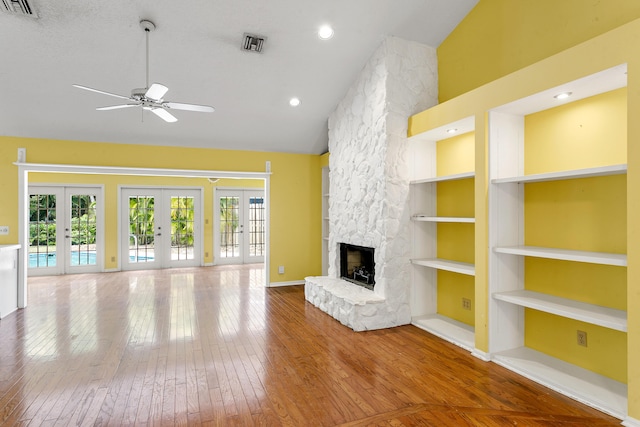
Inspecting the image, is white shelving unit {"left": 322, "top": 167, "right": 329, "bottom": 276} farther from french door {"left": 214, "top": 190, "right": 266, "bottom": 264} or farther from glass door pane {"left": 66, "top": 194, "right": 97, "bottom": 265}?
glass door pane {"left": 66, "top": 194, "right": 97, "bottom": 265}

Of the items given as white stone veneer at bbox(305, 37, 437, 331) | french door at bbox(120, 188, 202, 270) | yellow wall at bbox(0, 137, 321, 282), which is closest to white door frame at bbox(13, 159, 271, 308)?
yellow wall at bbox(0, 137, 321, 282)

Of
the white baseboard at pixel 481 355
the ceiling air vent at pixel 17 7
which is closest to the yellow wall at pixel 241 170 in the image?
the ceiling air vent at pixel 17 7

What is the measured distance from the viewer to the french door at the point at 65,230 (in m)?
7.88

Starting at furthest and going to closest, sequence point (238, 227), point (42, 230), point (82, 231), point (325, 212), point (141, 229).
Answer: point (238, 227) < point (141, 229) < point (82, 231) < point (42, 230) < point (325, 212)

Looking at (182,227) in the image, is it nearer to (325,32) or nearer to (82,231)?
(82,231)

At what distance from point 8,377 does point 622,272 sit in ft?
16.4

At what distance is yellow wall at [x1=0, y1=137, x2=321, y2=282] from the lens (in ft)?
17.5

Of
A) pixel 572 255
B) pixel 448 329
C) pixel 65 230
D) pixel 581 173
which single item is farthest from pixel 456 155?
pixel 65 230

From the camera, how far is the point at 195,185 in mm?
9016

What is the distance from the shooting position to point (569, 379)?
9.14ft

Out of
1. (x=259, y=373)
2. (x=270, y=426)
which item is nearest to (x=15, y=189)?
(x=259, y=373)

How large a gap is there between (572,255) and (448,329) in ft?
5.63

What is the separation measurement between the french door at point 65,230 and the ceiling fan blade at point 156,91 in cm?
621

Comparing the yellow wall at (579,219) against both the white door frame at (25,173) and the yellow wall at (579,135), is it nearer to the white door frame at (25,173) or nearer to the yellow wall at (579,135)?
the yellow wall at (579,135)
